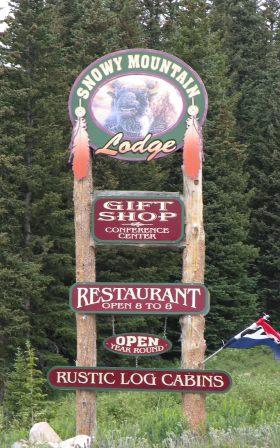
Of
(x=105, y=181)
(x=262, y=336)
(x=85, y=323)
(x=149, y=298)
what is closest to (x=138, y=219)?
(x=149, y=298)

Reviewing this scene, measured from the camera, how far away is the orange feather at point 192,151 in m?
11.4

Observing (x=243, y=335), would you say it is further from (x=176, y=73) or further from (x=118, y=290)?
(x=176, y=73)

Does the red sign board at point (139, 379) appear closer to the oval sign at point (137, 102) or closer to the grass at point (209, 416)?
the grass at point (209, 416)

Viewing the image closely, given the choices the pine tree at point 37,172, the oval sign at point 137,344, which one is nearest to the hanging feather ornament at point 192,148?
the oval sign at point 137,344

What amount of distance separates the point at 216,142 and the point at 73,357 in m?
11.8

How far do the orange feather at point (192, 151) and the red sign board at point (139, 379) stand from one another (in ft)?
9.49

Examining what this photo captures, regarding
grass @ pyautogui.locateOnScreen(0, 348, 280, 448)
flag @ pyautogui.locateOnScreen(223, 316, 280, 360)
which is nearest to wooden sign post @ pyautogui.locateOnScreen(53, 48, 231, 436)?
grass @ pyautogui.locateOnScreen(0, 348, 280, 448)

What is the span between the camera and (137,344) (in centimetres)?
1090

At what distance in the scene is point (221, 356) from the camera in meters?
29.3

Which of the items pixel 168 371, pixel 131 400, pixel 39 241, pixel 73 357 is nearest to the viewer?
pixel 168 371

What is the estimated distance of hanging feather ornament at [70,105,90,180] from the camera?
11453mm

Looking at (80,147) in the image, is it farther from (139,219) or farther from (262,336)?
(262,336)

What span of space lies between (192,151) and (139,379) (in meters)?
3.42

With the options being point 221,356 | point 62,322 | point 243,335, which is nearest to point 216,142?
point 221,356
